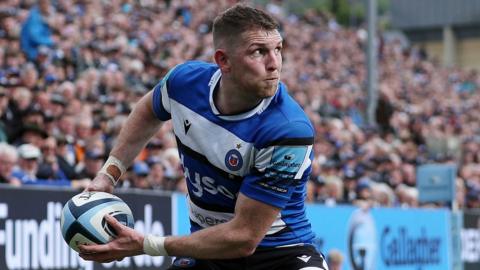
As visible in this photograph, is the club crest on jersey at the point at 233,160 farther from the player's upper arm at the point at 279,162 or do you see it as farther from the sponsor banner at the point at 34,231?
the sponsor banner at the point at 34,231

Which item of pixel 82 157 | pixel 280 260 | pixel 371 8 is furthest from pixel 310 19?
pixel 280 260

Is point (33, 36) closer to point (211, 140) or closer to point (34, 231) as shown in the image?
point (34, 231)

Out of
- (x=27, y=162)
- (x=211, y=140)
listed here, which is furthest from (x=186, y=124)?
(x=27, y=162)

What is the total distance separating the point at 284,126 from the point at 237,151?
32 cm

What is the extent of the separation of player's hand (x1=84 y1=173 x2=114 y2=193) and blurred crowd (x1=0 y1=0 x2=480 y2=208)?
371cm

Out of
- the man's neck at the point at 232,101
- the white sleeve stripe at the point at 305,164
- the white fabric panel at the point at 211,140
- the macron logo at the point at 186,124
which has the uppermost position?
the man's neck at the point at 232,101

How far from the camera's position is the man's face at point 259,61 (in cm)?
530

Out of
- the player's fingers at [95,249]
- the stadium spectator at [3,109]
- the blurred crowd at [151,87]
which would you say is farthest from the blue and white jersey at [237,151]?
the stadium spectator at [3,109]

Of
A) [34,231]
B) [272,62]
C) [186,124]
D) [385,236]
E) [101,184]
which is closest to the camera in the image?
[272,62]

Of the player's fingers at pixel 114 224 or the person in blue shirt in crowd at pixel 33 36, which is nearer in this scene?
the player's fingers at pixel 114 224

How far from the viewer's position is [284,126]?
17.5 feet

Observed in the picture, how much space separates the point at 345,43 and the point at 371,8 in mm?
12265

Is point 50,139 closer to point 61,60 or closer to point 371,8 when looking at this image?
point 61,60

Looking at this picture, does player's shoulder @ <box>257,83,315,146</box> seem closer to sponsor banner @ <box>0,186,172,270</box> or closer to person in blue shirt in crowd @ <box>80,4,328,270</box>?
person in blue shirt in crowd @ <box>80,4,328,270</box>
